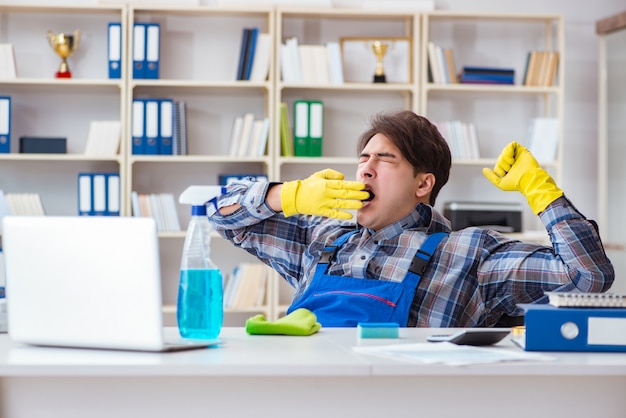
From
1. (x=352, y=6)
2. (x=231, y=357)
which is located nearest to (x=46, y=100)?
(x=352, y=6)

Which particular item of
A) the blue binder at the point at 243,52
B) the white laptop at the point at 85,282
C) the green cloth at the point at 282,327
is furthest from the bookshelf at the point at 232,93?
the white laptop at the point at 85,282

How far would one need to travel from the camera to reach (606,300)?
142 cm

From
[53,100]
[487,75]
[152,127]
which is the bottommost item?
[152,127]

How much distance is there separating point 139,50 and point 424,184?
8.53 feet

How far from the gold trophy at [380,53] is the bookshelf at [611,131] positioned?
119 centimetres

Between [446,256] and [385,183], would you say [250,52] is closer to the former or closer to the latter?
[385,183]

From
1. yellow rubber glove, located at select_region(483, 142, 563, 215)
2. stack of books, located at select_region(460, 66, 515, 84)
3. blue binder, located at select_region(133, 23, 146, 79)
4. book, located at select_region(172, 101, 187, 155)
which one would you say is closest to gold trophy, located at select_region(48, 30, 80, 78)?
blue binder, located at select_region(133, 23, 146, 79)

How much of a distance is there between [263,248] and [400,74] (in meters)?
2.56

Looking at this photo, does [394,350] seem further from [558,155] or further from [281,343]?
[558,155]

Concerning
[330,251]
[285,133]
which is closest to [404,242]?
[330,251]

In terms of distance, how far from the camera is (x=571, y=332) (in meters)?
1.38

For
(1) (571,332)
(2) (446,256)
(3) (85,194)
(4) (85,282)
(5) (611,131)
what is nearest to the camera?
(4) (85,282)

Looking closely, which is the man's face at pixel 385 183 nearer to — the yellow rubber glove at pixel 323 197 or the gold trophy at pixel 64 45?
the yellow rubber glove at pixel 323 197

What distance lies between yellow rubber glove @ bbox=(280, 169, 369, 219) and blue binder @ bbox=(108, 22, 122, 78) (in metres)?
2.56
